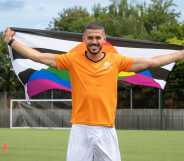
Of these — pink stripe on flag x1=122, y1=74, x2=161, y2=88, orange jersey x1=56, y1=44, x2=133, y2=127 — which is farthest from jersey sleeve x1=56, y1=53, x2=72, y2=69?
pink stripe on flag x1=122, y1=74, x2=161, y2=88

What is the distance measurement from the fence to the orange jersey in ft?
114

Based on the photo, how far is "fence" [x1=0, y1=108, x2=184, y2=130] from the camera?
41.3 metres

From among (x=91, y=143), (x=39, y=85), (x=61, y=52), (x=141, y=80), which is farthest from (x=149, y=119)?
(x=91, y=143)

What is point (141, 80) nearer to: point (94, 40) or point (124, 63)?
point (124, 63)

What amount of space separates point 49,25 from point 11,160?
218 ft

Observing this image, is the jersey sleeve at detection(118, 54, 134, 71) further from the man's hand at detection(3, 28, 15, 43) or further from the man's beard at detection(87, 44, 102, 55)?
the man's hand at detection(3, 28, 15, 43)

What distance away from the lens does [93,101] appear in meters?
6.17

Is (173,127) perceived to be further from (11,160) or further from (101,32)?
(101,32)

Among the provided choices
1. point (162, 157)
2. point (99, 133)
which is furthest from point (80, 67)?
point (162, 157)

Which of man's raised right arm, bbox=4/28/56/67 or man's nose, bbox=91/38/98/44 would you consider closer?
man's nose, bbox=91/38/98/44

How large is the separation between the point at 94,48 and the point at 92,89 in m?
0.38

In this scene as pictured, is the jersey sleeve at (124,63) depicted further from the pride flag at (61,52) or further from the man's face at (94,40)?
the pride flag at (61,52)

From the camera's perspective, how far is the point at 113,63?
250 inches

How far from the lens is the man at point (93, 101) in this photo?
6.16m
